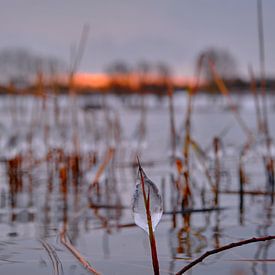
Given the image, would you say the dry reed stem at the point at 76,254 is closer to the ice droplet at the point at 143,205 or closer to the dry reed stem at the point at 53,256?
the dry reed stem at the point at 53,256

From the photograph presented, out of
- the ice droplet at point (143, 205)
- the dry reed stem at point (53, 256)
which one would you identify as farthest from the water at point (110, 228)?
the ice droplet at point (143, 205)

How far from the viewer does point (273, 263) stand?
110cm

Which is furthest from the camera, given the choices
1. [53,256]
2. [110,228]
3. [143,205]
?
[110,228]

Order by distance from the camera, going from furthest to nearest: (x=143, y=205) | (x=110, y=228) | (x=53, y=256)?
(x=110, y=228) < (x=53, y=256) < (x=143, y=205)

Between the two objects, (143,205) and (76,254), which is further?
(76,254)

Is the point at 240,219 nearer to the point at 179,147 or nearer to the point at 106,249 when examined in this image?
the point at 106,249

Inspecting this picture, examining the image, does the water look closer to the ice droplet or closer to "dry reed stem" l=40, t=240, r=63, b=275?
"dry reed stem" l=40, t=240, r=63, b=275

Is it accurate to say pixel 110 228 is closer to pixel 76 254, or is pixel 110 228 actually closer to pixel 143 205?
pixel 76 254

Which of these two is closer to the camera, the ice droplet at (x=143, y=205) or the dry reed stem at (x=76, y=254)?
the ice droplet at (x=143, y=205)

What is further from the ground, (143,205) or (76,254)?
(143,205)

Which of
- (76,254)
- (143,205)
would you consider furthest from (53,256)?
(143,205)

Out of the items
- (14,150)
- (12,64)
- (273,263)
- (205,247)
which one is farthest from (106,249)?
(12,64)

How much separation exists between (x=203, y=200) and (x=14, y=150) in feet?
5.92

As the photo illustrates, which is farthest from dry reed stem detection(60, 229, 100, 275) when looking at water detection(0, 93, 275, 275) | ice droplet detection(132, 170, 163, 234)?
ice droplet detection(132, 170, 163, 234)
